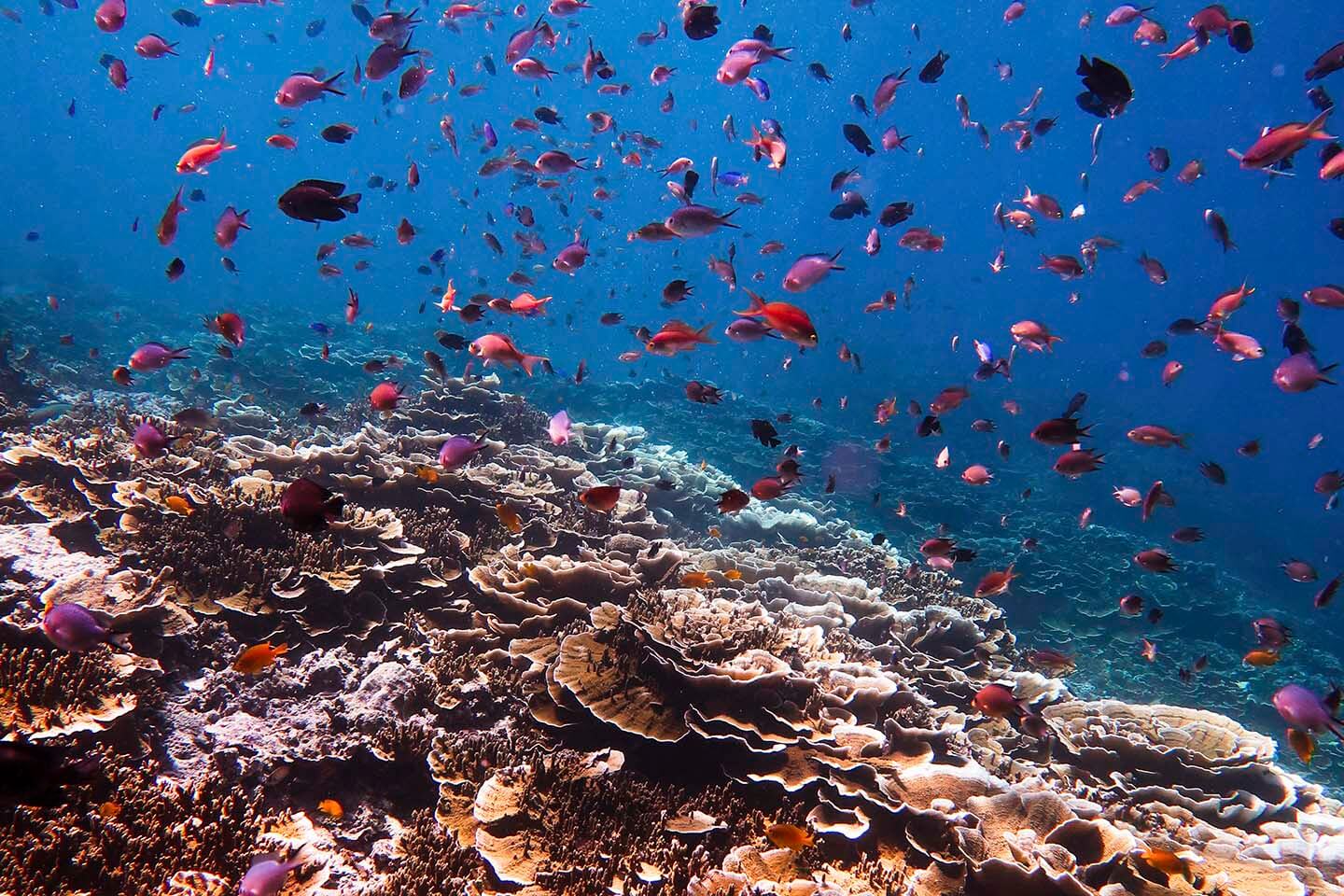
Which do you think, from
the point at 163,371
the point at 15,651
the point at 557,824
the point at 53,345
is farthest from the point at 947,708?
the point at 53,345

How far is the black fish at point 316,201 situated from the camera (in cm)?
416

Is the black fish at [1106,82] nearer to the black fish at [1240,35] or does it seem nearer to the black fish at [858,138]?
the black fish at [1240,35]

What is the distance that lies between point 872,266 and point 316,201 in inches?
3237

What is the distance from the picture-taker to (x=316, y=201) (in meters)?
4.20

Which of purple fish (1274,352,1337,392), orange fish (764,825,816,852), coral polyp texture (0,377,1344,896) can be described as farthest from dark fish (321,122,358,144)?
purple fish (1274,352,1337,392)

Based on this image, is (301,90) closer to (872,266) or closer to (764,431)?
(764,431)

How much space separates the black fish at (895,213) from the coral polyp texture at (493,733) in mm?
A: 5107

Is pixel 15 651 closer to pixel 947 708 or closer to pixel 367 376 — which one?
pixel 947 708

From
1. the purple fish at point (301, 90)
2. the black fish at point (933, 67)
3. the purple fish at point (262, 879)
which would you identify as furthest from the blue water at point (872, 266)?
the purple fish at point (262, 879)

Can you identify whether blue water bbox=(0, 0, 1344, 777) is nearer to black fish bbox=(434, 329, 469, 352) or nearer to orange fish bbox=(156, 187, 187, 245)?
black fish bbox=(434, 329, 469, 352)

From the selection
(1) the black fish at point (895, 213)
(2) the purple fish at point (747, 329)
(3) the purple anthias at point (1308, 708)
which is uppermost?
(1) the black fish at point (895, 213)

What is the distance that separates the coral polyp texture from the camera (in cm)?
316

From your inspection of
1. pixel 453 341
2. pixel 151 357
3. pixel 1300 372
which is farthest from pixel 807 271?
pixel 151 357

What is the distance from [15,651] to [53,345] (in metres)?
19.8
